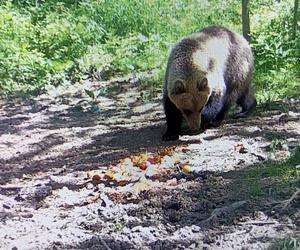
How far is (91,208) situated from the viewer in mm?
4539

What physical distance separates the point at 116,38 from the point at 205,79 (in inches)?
221

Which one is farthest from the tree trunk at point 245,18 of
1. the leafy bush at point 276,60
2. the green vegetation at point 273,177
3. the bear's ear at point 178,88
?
the green vegetation at point 273,177

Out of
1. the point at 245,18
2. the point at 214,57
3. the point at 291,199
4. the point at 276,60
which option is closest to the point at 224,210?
the point at 291,199

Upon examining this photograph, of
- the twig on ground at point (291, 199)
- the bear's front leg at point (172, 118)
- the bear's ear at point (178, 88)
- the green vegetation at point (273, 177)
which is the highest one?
the bear's ear at point (178, 88)

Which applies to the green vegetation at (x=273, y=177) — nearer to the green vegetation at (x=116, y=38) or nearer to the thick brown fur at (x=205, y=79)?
the thick brown fur at (x=205, y=79)

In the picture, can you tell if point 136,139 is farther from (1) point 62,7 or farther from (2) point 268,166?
(1) point 62,7

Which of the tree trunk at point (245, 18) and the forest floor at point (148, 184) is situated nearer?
the forest floor at point (148, 184)

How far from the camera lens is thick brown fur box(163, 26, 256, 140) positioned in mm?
6859

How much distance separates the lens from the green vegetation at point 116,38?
9.82 m

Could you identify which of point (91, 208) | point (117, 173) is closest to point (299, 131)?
point (117, 173)

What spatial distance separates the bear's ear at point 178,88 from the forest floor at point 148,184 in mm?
519

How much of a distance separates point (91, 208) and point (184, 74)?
2702mm

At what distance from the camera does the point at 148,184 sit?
16.6 feet

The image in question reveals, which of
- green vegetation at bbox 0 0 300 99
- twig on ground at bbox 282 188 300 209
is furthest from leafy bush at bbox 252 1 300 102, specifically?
twig on ground at bbox 282 188 300 209
